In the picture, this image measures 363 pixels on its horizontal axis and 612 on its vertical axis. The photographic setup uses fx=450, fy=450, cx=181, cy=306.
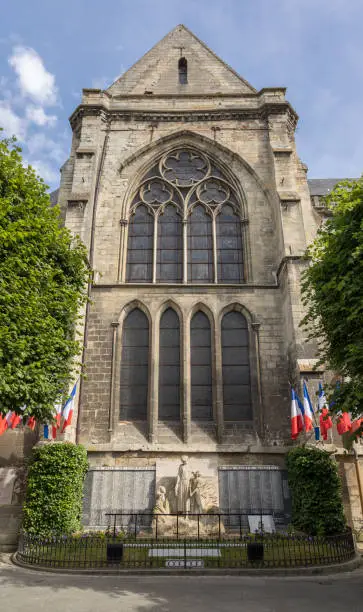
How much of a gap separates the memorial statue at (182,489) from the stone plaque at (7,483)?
14.9 feet

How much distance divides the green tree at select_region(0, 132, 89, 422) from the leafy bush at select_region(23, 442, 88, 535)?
7.18ft

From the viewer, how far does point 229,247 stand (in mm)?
16734

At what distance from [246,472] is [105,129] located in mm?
14262

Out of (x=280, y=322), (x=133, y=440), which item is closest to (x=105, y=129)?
(x=280, y=322)

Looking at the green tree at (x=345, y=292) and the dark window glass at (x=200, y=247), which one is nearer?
the green tree at (x=345, y=292)

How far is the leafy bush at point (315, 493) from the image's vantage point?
36.1ft

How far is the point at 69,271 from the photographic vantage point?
1185cm

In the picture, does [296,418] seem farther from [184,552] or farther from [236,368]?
[184,552]

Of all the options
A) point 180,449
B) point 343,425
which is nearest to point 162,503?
point 180,449

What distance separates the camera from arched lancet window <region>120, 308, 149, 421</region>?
14.1 meters

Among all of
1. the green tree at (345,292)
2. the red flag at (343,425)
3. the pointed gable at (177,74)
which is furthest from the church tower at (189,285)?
the green tree at (345,292)

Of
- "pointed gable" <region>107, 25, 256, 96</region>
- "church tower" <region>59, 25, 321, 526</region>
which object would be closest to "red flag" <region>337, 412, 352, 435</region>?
"church tower" <region>59, 25, 321, 526</region>

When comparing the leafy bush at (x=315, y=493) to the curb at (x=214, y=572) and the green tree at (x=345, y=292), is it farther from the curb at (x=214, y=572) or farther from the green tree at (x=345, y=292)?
the green tree at (x=345, y=292)

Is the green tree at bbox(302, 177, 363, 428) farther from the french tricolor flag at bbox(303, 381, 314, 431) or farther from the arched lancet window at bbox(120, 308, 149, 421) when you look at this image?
the arched lancet window at bbox(120, 308, 149, 421)
